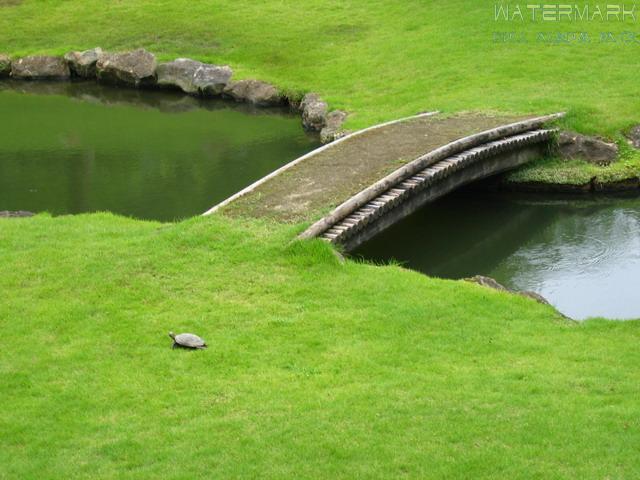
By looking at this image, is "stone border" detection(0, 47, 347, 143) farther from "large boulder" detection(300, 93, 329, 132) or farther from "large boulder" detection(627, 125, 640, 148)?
"large boulder" detection(627, 125, 640, 148)

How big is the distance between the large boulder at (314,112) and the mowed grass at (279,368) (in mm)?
14827

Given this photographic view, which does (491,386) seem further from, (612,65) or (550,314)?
(612,65)

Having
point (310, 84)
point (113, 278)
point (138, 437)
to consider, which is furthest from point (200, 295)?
point (310, 84)

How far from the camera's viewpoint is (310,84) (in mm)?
39719

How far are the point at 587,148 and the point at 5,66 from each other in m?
26.8

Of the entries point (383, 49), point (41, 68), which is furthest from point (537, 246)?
point (41, 68)

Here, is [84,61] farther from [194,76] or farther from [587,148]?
[587,148]

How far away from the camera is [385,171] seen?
25.8 metres

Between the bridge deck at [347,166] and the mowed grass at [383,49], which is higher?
the mowed grass at [383,49]

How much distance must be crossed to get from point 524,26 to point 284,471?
3201 centimetres

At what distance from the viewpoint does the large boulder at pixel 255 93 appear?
40.0 metres

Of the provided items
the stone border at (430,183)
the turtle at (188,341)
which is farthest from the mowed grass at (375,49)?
the turtle at (188,341)

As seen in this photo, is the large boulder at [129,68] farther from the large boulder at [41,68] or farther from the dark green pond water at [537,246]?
the dark green pond water at [537,246]

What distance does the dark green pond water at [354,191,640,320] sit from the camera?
23781 millimetres
